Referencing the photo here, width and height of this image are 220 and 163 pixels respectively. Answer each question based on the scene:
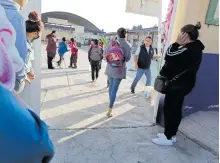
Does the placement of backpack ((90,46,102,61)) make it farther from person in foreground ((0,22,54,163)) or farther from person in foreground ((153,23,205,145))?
person in foreground ((0,22,54,163))

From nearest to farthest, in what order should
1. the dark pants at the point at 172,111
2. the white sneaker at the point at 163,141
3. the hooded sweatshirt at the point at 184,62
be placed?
the hooded sweatshirt at the point at 184,62 < the dark pants at the point at 172,111 < the white sneaker at the point at 163,141

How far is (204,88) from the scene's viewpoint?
14.1 feet

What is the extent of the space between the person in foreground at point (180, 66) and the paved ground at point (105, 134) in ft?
1.67

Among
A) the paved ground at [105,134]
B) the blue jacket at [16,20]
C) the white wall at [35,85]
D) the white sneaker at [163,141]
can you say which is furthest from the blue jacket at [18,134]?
the white sneaker at [163,141]

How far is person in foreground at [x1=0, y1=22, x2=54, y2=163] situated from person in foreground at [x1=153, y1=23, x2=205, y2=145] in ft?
7.75

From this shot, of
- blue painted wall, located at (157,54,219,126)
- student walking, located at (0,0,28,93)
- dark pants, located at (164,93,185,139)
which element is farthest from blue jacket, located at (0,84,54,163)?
blue painted wall, located at (157,54,219,126)

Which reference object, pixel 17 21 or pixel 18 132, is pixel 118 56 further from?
pixel 18 132

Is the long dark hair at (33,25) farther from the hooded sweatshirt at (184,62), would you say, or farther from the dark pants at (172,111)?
the dark pants at (172,111)

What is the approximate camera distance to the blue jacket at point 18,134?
2.41 feet

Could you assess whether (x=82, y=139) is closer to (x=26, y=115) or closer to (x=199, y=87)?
(x=199, y=87)

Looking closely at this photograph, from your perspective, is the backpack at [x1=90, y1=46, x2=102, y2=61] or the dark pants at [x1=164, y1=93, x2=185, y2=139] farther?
the backpack at [x1=90, y1=46, x2=102, y2=61]

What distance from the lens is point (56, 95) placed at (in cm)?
559

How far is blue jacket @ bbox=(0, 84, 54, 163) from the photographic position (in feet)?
2.41

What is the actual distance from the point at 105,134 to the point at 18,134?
285 centimetres
